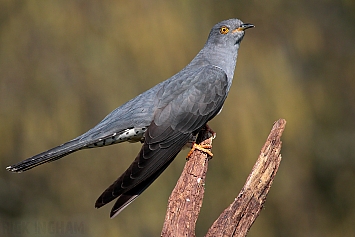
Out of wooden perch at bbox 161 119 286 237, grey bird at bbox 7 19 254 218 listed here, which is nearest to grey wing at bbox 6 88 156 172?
grey bird at bbox 7 19 254 218

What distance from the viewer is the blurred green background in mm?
7023

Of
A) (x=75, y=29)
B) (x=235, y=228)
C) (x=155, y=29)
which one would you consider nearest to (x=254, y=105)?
(x=155, y=29)

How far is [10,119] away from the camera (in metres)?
7.01

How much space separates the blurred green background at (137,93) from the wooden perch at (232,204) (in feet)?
9.93

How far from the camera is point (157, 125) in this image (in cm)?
457

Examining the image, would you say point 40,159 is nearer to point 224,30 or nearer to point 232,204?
point 232,204

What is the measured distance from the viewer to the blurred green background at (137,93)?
277 inches

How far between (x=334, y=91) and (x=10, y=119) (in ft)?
17.5

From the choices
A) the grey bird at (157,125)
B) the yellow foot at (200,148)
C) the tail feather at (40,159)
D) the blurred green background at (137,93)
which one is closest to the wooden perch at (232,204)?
the yellow foot at (200,148)

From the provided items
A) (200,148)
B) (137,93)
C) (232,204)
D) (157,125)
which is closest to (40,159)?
(157,125)

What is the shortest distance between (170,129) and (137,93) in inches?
109

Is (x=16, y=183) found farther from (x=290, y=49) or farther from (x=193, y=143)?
(x=290, y=49)

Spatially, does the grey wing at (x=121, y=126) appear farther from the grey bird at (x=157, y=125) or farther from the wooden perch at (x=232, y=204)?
the wooden perch at (x=232, y=204)

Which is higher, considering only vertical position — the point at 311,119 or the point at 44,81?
the point at 44,81
